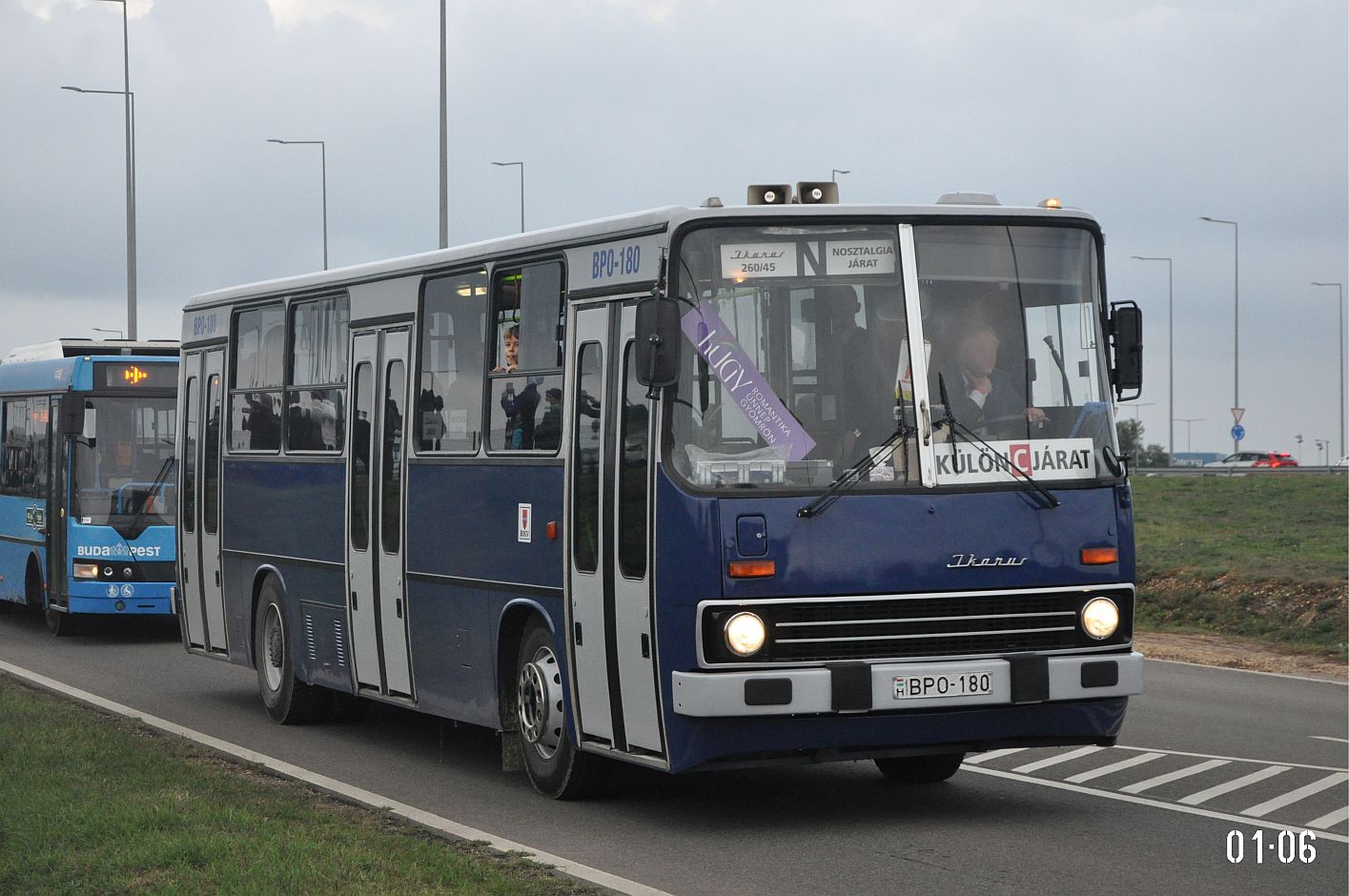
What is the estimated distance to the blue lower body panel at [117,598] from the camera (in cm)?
2289

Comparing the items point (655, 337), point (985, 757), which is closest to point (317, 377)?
point (985, 757)

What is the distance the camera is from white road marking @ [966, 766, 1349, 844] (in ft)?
33.6

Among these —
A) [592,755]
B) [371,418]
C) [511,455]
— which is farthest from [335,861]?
[371,418]

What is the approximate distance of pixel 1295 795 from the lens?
1138 cm

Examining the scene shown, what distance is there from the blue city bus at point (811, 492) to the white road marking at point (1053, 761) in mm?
801

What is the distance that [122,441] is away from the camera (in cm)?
2306

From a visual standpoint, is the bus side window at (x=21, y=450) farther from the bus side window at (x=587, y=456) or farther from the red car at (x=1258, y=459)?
the red car at (x=1258, y=459)

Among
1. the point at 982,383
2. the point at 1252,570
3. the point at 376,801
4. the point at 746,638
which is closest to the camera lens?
the point at 746,638

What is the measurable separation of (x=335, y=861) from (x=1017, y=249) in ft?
14.7

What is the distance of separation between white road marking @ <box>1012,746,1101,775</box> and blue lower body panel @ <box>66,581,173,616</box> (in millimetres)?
12800

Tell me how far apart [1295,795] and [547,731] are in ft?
13.2

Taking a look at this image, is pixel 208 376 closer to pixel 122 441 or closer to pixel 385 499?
pixel 385 499

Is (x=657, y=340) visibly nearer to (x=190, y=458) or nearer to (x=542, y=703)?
(x=542, y=703)

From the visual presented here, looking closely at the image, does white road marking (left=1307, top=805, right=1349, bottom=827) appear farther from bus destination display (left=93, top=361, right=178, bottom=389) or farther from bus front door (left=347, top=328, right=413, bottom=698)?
bus destination display (left=93, top=361, right=178, bottom=389)
